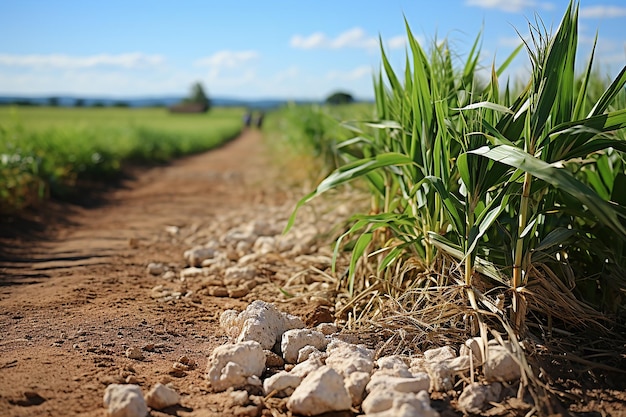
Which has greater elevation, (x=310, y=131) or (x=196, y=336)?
(x=310, y=131)

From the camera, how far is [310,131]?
6043 millimetres

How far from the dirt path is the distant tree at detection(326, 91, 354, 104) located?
1920mm

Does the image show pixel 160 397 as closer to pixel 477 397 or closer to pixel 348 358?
pixel 348 358

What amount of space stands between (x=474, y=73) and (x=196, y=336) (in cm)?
157

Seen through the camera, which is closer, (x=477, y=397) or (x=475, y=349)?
(x=477, y=397)

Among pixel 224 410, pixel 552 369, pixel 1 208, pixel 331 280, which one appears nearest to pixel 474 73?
pixel 331 280

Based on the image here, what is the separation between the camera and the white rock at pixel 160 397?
5.29ft

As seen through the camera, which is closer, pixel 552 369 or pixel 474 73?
pixel 552 369

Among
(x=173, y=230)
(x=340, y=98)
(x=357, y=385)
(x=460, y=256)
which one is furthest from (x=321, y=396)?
(x=340, y=98)

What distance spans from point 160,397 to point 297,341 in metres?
0.52

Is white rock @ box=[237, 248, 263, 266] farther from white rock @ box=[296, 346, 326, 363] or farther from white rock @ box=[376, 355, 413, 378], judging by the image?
white rock @ box=[376, 355, 413, 378]

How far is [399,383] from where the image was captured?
1613 mm

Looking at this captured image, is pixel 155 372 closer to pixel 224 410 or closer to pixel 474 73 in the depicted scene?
Result: pixel 224 410

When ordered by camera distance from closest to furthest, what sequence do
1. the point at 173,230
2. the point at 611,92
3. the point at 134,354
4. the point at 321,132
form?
the point at 611,92 → the point at 134,354 → the point at 173,230 → the point at 321,132
